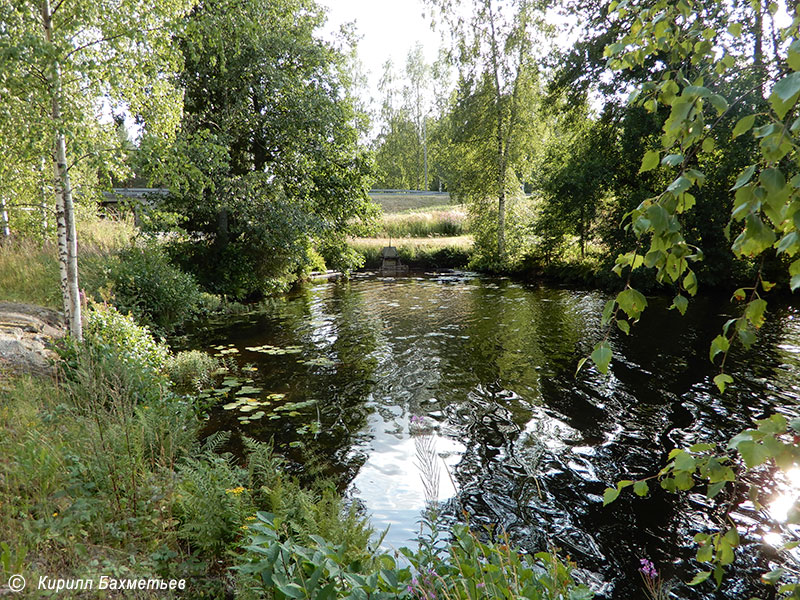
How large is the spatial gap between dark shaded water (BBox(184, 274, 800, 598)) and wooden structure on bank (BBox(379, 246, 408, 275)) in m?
12.5

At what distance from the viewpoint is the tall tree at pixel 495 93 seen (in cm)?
2217

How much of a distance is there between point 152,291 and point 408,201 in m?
36.9

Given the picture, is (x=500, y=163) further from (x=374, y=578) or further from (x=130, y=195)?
(x=374, y=578)

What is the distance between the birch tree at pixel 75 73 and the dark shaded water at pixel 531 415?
149 inches

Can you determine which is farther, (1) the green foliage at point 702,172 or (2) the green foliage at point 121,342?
(2) the green foliage at point 121,342

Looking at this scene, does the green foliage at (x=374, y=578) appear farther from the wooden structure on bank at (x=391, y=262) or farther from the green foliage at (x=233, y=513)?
the wooden structure on bank at (x=391, y=262)

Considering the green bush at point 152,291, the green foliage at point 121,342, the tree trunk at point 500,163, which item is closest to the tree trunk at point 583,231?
the tree trunk at point 500,163

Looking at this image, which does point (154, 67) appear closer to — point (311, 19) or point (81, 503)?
point (81, 503)

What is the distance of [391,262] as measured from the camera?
26.4m

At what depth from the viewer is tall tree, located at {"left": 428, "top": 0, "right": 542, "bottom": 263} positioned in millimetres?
22172

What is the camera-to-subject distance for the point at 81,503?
361 cm

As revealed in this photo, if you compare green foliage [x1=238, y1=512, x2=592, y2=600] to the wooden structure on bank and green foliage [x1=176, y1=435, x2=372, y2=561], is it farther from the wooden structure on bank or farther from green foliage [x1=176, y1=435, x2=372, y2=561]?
the wooden structure on bank

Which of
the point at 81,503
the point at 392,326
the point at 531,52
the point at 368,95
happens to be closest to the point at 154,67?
the point at 81,503

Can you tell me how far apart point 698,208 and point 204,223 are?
1605 cm
